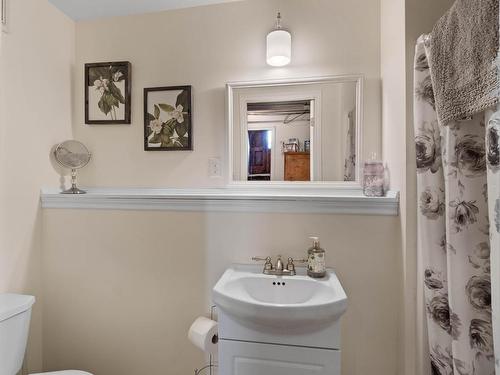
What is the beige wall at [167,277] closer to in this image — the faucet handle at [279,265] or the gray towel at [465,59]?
the faucet handle at [279,265]

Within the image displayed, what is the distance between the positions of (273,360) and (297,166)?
908mm

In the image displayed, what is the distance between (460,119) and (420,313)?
73 centimetres

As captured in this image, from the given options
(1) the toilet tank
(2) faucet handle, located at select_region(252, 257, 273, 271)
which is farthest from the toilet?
(2) faucet handle, located at select_region(252, 257, 273, 271)

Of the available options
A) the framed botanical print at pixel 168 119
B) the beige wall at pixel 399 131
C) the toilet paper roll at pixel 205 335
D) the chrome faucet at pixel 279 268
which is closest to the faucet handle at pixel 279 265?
the chrome faucet at pixel 279 268

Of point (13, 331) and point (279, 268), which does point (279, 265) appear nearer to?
point (279, 268)

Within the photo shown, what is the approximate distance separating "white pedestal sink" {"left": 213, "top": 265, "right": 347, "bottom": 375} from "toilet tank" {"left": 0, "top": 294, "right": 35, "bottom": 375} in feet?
2.87

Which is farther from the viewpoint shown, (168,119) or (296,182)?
(168,119)

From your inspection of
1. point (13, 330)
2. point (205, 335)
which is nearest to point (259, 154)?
point (205, 335)

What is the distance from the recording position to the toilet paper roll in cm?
120

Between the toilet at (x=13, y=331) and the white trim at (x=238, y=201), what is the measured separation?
502 millimetres

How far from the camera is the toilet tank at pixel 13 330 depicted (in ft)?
3.61

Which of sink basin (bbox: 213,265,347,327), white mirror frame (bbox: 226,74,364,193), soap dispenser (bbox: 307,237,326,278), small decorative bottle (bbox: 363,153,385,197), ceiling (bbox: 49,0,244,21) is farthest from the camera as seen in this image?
ceiling (bbox: 49,0,244,21)

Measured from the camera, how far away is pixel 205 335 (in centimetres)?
120

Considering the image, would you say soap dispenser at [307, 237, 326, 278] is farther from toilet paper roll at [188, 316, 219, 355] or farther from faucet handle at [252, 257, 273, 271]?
toilet paper roll at [188, 316, 219, 355]
